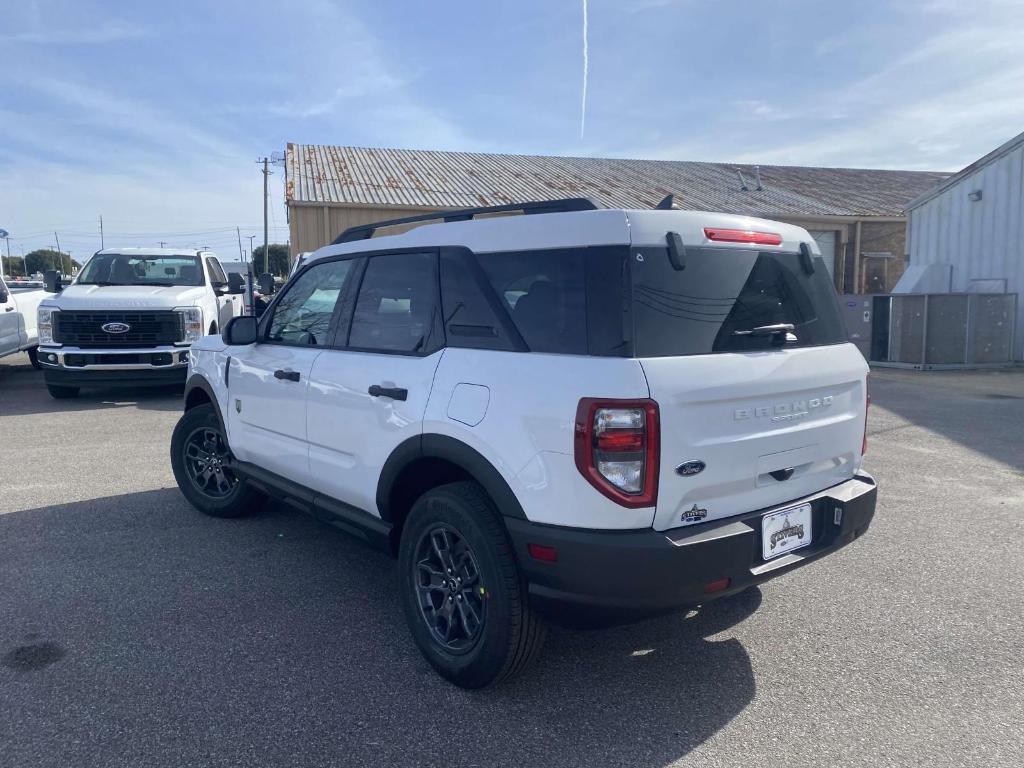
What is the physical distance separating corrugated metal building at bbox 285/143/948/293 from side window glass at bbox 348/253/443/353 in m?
17.1

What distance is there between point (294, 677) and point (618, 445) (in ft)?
5.69

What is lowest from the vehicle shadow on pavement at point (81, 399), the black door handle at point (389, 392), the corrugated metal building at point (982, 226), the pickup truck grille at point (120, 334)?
the vehicle shadow on pavement at point (81, 399)

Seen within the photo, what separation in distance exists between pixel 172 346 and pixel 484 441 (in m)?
8.33

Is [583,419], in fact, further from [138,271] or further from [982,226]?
[982,226]

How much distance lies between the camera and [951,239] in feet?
57.4

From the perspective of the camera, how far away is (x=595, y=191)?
947 inches

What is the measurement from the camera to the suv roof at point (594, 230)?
288 centimetres

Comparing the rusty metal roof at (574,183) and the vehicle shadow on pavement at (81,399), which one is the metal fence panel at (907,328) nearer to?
the rusty metal roof at (574,183)

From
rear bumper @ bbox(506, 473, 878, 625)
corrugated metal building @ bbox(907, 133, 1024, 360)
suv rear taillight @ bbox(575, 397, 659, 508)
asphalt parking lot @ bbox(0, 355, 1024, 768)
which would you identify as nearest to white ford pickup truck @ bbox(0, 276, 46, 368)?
asphalt parking lot @ bbox(0, 355, 1024, 768)

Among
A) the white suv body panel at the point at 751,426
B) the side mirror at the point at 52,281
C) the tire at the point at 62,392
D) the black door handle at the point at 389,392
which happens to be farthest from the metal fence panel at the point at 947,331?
the side mirror at the point at 52,281

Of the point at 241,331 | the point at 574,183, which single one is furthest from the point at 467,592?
the point at 574,183

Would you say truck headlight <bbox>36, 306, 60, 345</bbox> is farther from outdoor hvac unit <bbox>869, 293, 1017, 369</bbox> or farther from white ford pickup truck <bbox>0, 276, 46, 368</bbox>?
outdoor hvac unit <bbox>869, 293, 1017, 369</bbox>

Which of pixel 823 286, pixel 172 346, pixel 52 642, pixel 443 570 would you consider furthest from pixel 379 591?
pixel 172 346

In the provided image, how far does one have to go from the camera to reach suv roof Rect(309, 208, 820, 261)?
2881 millimetres
